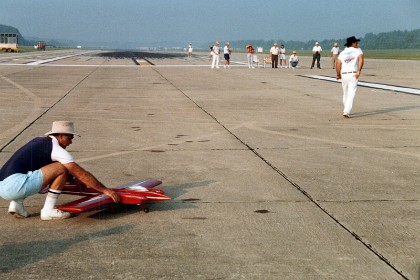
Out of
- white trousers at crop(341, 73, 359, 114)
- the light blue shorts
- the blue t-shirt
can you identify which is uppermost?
white trousers at crop(341, 73, 359, 114)

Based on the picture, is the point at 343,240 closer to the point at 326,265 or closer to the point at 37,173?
the point at 326,265

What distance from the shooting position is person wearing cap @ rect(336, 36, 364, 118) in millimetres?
13125

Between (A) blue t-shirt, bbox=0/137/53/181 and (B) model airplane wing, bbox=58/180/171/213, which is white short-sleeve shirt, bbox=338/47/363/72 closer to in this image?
(B) model airplane wing, bbox=58/180/171/213

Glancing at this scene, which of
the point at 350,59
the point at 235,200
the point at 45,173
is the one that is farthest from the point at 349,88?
the point at 45,173

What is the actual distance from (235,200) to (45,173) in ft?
7.27

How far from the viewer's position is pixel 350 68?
13188 mm

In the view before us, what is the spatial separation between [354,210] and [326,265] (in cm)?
167

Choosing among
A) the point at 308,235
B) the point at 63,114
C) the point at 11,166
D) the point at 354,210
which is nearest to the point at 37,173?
the point at 11,166

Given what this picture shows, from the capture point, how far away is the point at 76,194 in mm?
6039

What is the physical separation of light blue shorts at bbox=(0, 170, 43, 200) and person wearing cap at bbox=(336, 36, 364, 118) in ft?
31.0

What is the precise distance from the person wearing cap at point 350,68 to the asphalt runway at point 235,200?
0.62 m

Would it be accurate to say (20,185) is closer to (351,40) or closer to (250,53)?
(351,40)

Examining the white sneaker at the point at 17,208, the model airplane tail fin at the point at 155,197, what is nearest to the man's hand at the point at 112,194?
the model airplane tail fin at the point at 155,197

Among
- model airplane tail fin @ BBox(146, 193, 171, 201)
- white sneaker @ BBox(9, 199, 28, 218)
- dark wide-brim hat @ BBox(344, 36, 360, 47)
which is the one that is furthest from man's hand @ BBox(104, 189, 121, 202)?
dark wide-brim hat @ BBox(344, 36, 360, 47)
